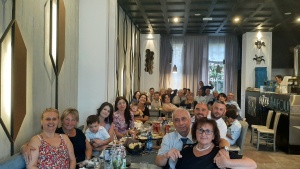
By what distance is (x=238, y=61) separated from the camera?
40.1ft

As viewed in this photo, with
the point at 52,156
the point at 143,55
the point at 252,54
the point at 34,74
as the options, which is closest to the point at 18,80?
the point at 34,74

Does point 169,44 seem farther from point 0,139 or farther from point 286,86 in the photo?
point 0,139

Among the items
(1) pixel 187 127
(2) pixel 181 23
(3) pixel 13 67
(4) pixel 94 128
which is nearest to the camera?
(3) pixel 13 67

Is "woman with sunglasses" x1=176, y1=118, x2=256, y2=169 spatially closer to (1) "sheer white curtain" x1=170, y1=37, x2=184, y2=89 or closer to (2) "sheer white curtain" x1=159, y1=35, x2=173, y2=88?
(2) "sheer white curtain" x1=159, y1=35, x2=173, y2=88

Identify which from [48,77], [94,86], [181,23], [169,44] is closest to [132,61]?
[181,23]

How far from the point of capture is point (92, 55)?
5.30m

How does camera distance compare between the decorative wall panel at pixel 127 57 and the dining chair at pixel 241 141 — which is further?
the decorative wall panel at pixel 127 57

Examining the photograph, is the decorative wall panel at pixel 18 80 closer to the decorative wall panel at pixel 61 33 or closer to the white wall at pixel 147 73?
the decorative wall panel at pixel 61 33

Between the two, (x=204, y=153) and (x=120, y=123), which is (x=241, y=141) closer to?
(x=120, y=123)

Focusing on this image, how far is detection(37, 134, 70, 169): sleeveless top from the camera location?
282cm

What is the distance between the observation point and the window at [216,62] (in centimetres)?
1245

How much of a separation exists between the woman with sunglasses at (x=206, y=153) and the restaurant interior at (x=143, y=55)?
170 centimetres

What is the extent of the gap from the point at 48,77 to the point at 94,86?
1.49 m

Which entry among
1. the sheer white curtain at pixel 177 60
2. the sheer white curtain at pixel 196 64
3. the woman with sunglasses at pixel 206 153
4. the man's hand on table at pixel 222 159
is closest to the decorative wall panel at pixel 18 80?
the woman with sunglasses at pixel 206 153
